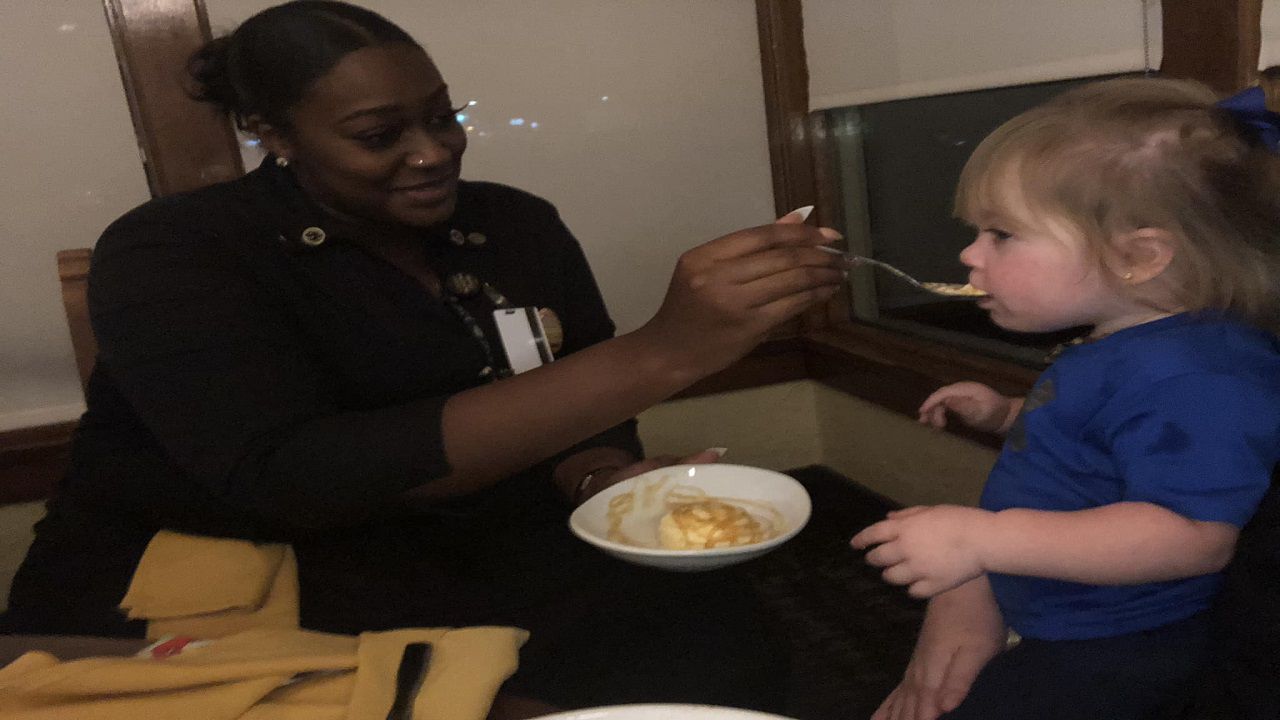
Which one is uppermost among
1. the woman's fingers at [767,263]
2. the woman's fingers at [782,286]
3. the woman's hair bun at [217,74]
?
the woman's hair bun at [217,74]

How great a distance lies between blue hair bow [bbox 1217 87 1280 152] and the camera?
73 cm

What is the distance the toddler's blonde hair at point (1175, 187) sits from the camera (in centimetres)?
75

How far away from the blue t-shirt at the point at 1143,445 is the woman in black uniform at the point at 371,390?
0.81 feet

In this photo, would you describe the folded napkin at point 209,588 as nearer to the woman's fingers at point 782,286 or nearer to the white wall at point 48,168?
the woman's fingers at point 782,286

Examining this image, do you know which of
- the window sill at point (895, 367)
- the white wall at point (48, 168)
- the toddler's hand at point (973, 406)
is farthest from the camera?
the white wall at point (48, 168)

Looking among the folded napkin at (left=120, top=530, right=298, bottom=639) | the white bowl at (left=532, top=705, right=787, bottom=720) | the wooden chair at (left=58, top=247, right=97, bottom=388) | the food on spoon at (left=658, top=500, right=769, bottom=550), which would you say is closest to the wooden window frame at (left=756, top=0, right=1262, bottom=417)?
the food on spoon at (left=658, top=500, right=769, bottom=550)

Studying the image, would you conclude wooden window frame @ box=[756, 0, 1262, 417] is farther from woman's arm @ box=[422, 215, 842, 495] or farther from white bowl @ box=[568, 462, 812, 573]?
woman's arm @ box=[422, 215, 842, 495]

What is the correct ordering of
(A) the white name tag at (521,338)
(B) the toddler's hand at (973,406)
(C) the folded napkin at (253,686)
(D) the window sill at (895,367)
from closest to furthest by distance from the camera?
(C) the folded napkin at (253,686) → (B) the toddler's hand at (973,406) → (A) the white name tag at (521,338) → (D) the window sill at (895,367)

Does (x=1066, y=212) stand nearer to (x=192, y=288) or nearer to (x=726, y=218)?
(x=192, y=288)

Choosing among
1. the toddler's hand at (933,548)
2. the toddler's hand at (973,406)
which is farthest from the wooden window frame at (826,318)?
the toddler's hand at (933,548)

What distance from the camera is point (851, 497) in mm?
2303

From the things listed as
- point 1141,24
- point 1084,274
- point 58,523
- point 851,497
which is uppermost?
point 1141,24

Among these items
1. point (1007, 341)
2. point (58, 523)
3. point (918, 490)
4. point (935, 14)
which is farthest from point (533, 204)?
point (918, 490)

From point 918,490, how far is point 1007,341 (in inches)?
16.9
